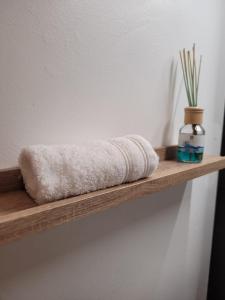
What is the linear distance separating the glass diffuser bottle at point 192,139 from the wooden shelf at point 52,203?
0.07m

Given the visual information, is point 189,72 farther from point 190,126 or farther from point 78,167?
point 78,167

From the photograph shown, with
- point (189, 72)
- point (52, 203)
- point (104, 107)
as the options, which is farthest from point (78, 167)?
point (189, 72)

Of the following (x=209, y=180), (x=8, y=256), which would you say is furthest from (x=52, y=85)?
(x=209, y=180)

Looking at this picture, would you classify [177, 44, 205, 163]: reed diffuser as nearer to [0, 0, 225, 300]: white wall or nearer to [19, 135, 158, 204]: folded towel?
[0, 0, 225, 300]: white wall

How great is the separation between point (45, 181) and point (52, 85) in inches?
8.0

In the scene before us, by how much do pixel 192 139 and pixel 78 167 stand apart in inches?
14.7

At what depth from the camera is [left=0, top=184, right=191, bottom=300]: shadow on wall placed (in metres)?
0.54

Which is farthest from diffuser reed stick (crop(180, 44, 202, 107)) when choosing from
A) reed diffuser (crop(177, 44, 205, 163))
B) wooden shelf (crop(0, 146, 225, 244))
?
wooden shelf (crop(0, 146, 225, 244))

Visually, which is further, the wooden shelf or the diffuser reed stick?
the diffuser reed stick

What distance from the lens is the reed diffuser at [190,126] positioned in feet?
2.38

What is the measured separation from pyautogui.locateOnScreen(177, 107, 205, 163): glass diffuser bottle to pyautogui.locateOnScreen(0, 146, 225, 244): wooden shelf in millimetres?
72

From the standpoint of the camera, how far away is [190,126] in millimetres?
747

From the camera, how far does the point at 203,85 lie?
0.90 metres

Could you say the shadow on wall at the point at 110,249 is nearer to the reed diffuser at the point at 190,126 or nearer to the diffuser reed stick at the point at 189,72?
the reed diffuser at the point at 190,126
